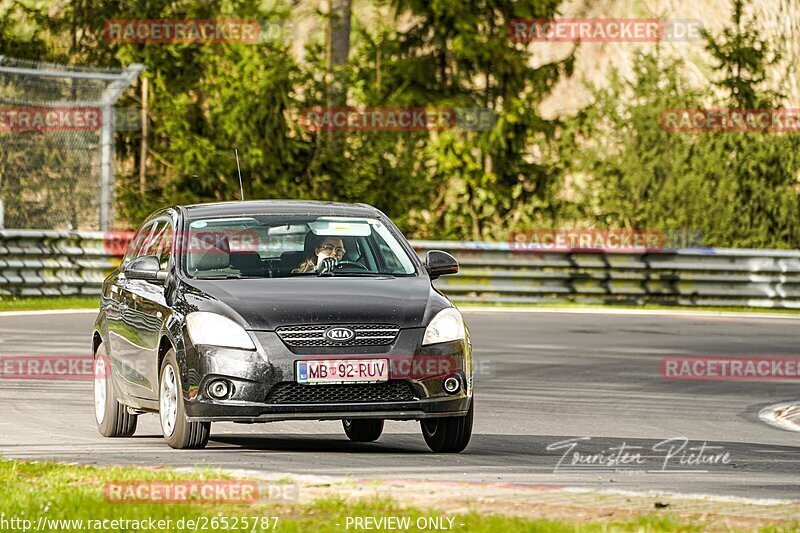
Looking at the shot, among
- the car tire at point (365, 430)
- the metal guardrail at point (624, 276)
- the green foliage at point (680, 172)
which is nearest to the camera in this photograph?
the car tire at point (365, 430)

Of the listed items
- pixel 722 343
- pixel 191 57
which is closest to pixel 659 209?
pixel 191 57

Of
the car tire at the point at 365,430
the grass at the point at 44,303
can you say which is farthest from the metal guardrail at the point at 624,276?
the car tire at the point at 365,430

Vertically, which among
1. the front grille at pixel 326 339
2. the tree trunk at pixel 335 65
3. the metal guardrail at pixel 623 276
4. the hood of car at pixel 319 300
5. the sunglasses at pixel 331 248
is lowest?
the metal guardrail at pixel 623 276

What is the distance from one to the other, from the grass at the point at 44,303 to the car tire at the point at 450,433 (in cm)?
1610

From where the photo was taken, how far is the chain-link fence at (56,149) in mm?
29047

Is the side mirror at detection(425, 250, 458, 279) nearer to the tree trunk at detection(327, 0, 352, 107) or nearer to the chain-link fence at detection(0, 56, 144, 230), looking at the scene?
the chain-link fence at detection(0, 56, 144, 230)

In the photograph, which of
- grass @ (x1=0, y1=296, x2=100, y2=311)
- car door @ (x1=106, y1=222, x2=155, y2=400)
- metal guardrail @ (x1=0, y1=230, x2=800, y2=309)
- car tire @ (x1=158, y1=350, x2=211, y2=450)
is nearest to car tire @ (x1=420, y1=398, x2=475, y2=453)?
car tire @ (x1=158, y1=350, x2=211, y2=450)

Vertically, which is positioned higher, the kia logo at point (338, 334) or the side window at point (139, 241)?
the side window at point (139, 241)

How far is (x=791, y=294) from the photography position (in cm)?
3005

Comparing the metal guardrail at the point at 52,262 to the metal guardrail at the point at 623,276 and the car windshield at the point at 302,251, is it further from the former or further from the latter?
the car windshield at the point at 302,251

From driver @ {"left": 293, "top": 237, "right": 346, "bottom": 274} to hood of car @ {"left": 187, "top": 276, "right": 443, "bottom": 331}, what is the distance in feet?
1.02

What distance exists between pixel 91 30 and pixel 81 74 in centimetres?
1378

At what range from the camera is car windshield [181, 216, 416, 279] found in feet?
38.6

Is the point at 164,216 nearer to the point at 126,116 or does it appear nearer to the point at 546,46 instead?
the point at 126,116
